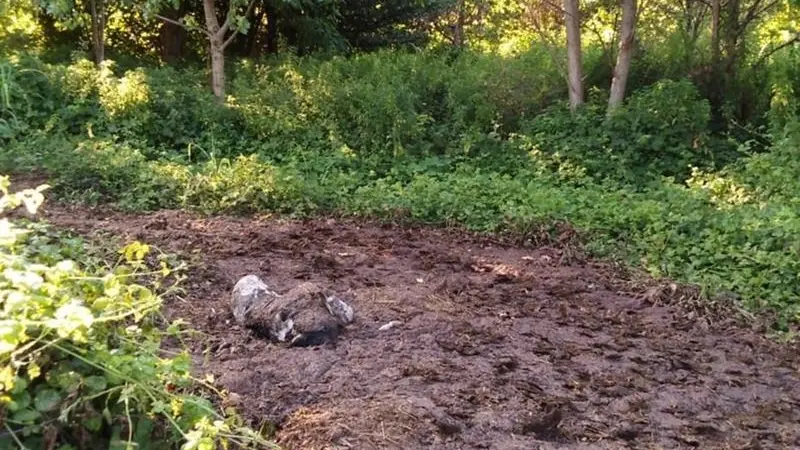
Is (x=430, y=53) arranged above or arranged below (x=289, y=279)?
above

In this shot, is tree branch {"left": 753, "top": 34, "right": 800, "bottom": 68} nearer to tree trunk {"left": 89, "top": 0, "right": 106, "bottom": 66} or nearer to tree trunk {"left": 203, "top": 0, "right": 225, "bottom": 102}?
tree trunk {"left": 203, "top": 0, "right": 225, "bottom": 102}

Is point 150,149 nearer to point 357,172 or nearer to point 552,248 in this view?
point 357,172

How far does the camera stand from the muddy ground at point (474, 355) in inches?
111

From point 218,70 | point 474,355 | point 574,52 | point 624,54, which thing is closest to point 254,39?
point 218,70

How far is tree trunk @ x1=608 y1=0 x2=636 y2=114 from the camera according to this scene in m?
7.74

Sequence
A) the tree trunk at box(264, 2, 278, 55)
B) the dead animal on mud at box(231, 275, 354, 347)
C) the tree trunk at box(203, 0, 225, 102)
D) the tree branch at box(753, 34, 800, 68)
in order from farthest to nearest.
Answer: the tree trunk at box(264, 2, 278, 55), the tree trunk at box(203, 0, 225, 102), the tree branch at box(753, 34, 800, 68), the dead animal on mud at box(231, 275, 354, 347)

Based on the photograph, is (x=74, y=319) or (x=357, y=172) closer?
(x=74, y=319)

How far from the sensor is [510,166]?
23.9ft

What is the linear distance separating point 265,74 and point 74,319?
290 inches

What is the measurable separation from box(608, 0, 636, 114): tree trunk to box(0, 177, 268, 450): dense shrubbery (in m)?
6.44

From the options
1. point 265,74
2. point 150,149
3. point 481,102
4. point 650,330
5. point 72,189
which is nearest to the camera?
point 650,330

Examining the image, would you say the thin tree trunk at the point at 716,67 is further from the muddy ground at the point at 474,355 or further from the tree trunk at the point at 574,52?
the muddy ground at the point at 474,355

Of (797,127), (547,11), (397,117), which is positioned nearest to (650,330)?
(797,127)

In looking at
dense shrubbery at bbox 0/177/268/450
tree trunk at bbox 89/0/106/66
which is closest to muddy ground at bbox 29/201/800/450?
dense shrubbery at bbox 0/177/268/450
